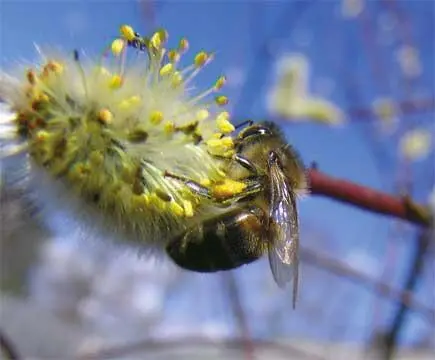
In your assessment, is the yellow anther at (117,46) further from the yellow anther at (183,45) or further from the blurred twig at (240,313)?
the blurred twig at (240,313)

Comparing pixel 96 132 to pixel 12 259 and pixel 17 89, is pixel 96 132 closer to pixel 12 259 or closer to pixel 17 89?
pixel 17 89

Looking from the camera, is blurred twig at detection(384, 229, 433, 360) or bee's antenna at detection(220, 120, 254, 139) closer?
bee's antenna at detection(220, 120, 254, 139)

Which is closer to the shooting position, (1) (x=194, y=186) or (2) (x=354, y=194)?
(1) (x=194, y=186)

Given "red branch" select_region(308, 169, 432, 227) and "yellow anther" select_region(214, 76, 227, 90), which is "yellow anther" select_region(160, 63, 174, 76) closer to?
"yellow anther" select_region(214, 76, 227, 90)

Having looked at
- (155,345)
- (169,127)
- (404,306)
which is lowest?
(155,345)

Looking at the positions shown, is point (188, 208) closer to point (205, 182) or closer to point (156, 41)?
point (205, 182)

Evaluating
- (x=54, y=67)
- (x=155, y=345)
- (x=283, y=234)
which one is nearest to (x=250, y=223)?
(x=283, y=234)

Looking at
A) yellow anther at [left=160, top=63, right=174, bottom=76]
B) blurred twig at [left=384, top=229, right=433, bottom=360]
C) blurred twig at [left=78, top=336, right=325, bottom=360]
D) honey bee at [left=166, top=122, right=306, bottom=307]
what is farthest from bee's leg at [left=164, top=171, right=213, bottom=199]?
blurred twig at [left=384, top=229, right=433, bottom=360]
